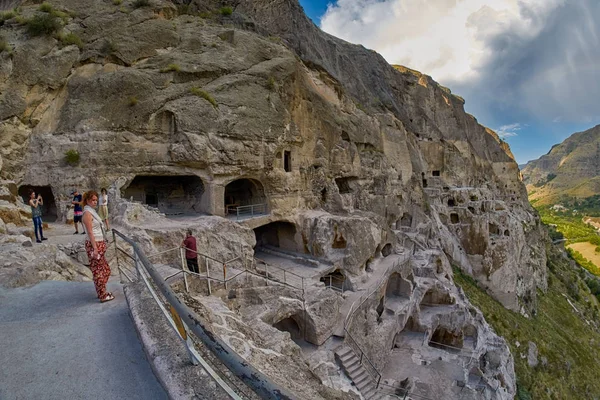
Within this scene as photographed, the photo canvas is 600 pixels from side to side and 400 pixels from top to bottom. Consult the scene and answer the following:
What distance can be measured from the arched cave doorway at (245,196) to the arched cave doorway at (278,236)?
5.37 ft

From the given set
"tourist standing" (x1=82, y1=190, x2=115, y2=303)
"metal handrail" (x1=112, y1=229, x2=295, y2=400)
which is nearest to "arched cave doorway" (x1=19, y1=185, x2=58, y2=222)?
"tourist standing" (x1=82, y1=190, x2=115, y2=303)

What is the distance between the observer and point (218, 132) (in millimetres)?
13664

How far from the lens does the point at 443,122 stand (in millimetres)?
43688

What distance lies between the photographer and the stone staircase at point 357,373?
9930 mm

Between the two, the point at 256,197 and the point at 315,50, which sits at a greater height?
the point at 315,50

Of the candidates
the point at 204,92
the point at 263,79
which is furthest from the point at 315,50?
the point at 204,92

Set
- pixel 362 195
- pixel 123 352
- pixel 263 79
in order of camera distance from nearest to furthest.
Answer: pixel 123 352
pixel 263 79
pixel 362 195

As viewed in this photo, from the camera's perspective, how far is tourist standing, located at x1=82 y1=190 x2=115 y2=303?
3.75 meters

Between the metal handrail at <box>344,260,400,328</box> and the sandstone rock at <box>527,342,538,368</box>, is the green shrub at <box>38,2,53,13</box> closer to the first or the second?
the metal handrail at <box>344,260,400,328</box>

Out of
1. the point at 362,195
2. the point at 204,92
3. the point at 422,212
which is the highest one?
the point at 204,92

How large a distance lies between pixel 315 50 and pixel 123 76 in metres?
16.6

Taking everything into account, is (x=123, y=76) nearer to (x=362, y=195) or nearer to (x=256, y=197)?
(x=256, y=197)

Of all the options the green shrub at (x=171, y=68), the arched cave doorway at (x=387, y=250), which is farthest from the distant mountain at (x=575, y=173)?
the green shrub at (x=171, y=68)

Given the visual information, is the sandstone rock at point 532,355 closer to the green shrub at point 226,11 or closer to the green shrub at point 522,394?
the green shrub at point 522,394
